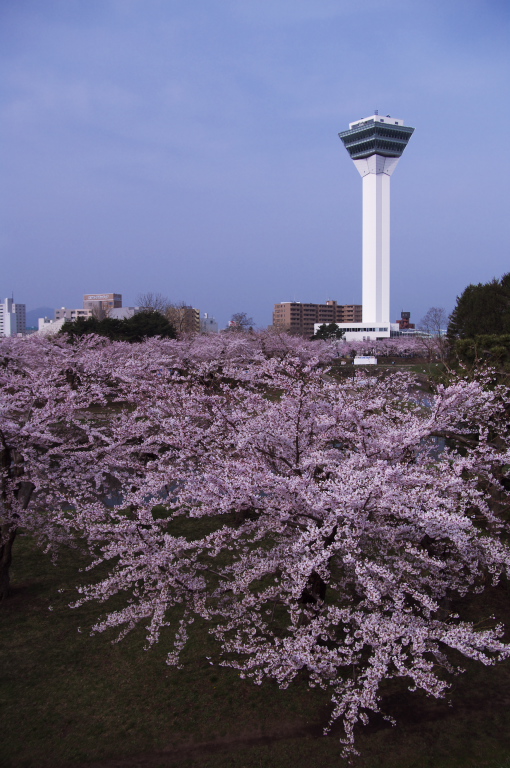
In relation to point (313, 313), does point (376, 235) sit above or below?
above

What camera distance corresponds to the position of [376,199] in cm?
8775

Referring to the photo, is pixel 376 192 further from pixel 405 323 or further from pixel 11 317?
pixel 11 317

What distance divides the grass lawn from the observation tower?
279 feet

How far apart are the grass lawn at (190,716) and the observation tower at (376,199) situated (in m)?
85.2

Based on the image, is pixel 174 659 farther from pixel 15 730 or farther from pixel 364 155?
pixel 364 155

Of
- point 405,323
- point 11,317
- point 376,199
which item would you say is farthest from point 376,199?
point 11,317

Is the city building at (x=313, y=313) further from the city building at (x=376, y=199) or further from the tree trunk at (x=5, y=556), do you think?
the tree trunk at (x=5, y=556)

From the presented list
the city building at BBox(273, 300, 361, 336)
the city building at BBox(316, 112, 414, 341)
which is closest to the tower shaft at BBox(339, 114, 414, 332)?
the city building at BBox(316, 112, 414, 341)

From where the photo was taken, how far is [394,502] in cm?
502

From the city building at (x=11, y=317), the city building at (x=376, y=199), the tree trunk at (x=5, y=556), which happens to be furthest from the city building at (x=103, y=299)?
the tree trunk at (x=5, y=556)

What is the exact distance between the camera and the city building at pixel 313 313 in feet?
416

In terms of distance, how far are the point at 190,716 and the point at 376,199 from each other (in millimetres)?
90523

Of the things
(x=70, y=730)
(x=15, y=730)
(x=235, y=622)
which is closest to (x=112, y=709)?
(x=70, y=730)

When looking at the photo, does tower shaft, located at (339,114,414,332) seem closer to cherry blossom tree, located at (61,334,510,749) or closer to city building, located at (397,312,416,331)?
city building, located at (397,312,416,331)
